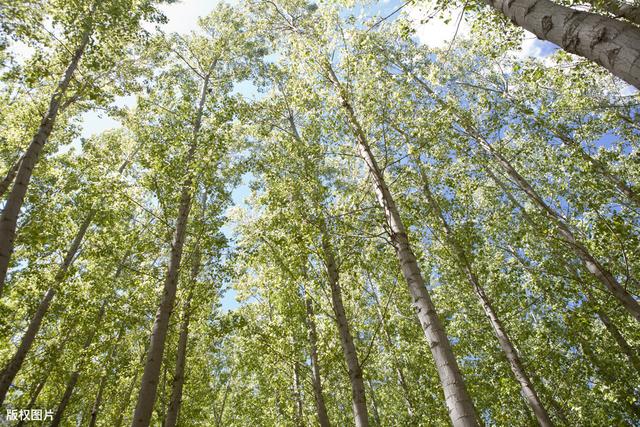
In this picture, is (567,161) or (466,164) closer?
(567,161)

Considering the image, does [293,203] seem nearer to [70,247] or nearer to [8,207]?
[8,207]

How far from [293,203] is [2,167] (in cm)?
1355

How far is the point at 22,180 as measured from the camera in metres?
6.76

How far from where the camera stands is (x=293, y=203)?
8.83 metres

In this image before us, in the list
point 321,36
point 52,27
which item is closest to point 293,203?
point 321,36

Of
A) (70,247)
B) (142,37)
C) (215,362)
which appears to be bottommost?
(215,362)

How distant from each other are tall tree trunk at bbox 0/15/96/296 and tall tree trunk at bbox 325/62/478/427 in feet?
19.9

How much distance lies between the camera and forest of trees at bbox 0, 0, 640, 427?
7375 millimetres

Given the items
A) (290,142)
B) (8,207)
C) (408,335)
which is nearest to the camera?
(8,207)

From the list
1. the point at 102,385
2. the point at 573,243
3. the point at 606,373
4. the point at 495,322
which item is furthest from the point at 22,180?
the point at 606,373

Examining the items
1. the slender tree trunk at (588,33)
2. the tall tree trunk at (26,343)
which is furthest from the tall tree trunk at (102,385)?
the slender tree trunk at (588,33)

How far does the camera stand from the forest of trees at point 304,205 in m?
7.38

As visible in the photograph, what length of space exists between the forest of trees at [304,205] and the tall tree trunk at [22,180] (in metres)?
0.05

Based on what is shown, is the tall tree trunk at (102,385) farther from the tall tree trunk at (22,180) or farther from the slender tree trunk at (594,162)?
the slender tree trunk at (594,162)
